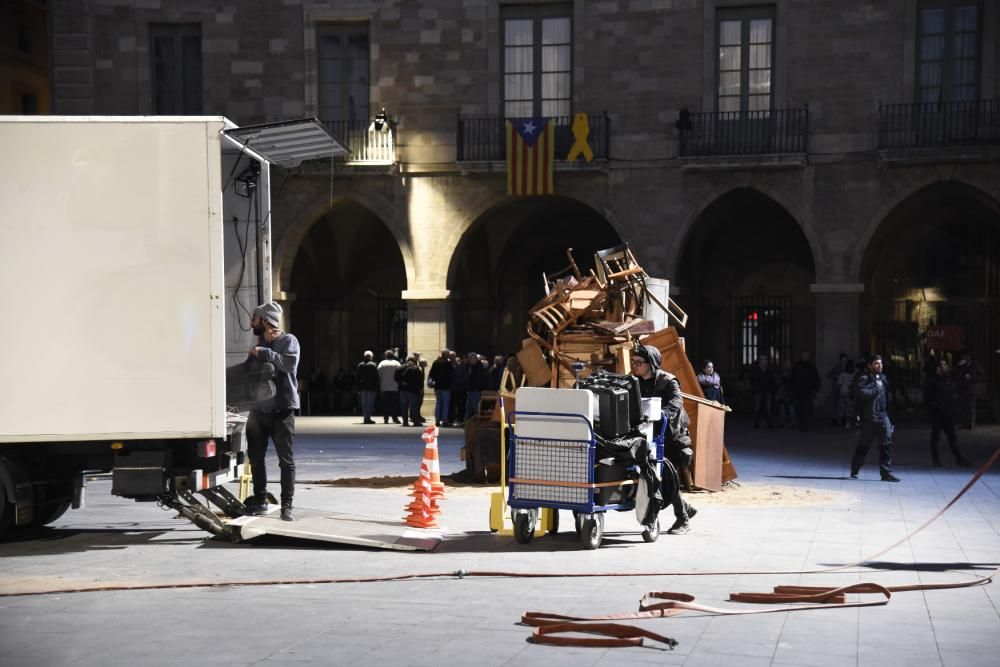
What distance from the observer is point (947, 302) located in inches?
1242

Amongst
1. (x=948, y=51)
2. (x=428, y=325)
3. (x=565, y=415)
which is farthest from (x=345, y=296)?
(x=565, y=415)

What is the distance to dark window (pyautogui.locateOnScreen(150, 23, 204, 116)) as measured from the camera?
30.3m

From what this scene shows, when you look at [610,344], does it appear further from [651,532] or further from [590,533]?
[590,533]

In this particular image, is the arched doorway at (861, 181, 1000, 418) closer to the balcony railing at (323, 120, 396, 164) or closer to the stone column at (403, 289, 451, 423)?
the stone column at (403, 289, 451, 423)

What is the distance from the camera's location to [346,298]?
3488 cm

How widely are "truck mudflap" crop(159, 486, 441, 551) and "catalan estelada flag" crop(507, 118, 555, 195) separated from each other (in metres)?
17.9

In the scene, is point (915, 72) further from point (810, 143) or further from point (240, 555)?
point (240, 555)

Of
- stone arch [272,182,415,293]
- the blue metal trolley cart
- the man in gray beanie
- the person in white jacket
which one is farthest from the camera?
stone arch [272,182,415,293]

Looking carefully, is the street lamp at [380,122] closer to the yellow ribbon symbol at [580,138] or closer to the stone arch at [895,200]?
the yellow ribbon symbol at [580,138]

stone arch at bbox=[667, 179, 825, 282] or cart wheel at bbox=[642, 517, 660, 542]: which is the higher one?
stone arch at bbox=[667, 179, 825, 282]

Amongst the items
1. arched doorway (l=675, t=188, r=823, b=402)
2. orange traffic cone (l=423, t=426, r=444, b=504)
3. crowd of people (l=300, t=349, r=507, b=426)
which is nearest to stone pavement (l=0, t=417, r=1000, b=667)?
orange traffic cone (l=423, t=426, r=444, b=504)

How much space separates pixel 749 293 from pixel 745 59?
6.57 meters

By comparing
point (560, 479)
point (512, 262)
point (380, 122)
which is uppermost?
point (380, 122)

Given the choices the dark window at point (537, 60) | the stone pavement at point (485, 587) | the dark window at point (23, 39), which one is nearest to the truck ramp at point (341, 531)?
the stone pavement at point (485, 587)
